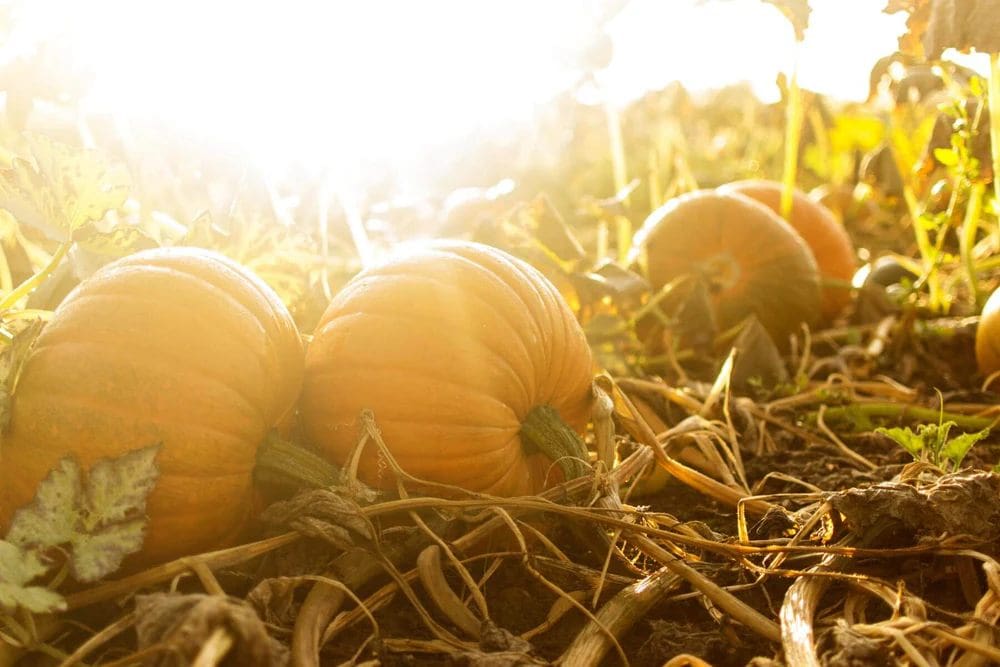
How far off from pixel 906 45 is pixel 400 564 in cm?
194

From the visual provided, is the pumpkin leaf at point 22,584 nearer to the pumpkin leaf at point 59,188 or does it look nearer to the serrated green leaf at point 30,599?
the serrated green leaf at point 30,599

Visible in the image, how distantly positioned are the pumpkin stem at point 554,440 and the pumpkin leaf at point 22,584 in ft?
2.81

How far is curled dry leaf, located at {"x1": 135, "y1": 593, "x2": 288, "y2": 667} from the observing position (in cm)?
107

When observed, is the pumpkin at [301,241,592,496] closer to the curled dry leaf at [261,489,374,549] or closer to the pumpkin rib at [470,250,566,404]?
the pumpkin rib at [470,250,566,404]

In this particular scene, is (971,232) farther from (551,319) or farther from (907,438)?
(551,319)

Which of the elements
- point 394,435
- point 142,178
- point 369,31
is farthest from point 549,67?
point 394,435

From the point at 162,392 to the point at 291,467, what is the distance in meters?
0.25

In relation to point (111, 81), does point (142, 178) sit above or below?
below

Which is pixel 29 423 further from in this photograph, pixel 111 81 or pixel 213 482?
pixel 111 81

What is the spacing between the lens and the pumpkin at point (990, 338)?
2670 mm

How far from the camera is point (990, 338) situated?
8.86ft

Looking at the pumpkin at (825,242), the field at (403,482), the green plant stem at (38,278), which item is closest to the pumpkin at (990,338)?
the field at (403,482)

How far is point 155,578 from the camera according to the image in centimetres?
147

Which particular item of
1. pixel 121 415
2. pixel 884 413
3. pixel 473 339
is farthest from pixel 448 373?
pixel 884 413
